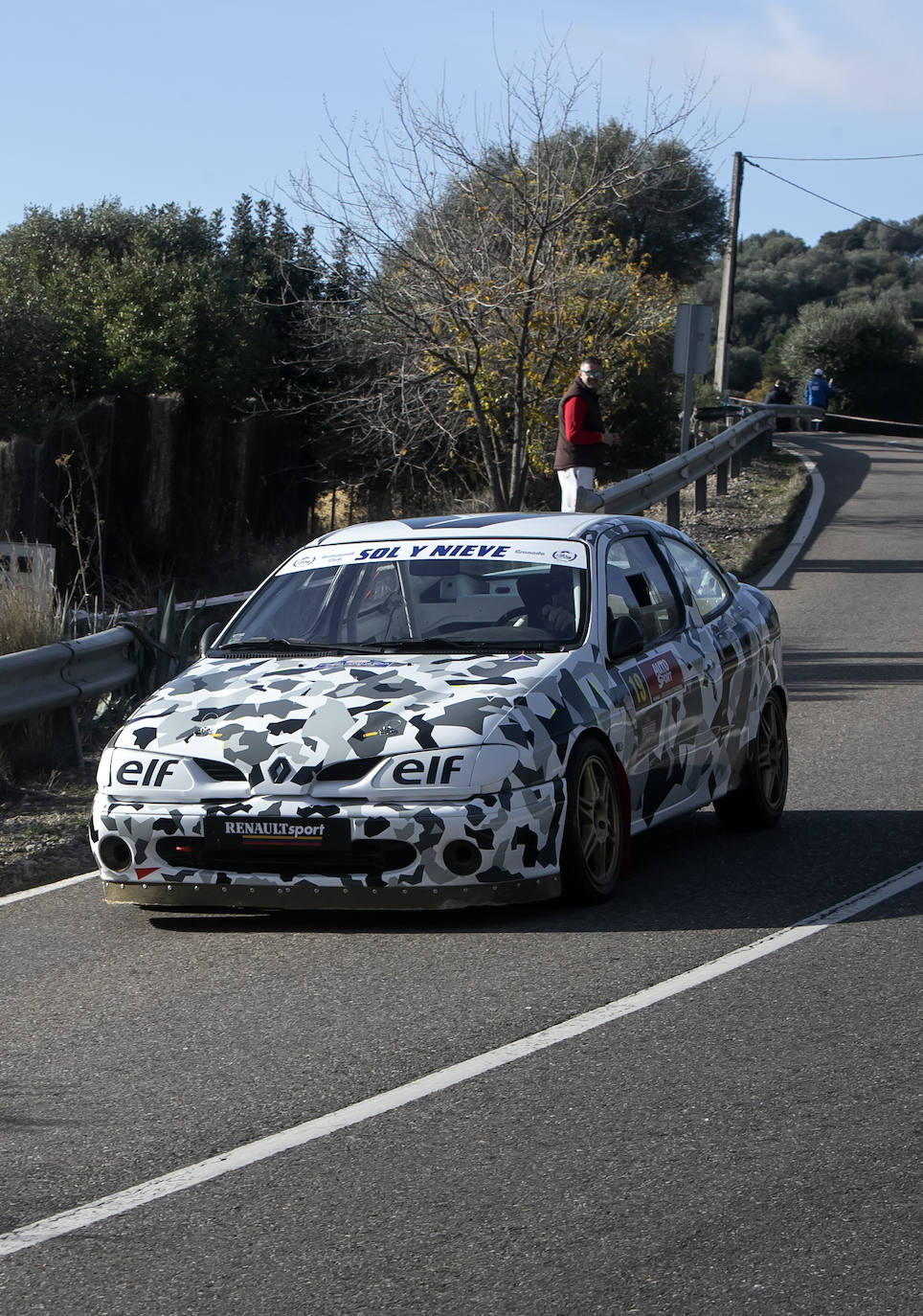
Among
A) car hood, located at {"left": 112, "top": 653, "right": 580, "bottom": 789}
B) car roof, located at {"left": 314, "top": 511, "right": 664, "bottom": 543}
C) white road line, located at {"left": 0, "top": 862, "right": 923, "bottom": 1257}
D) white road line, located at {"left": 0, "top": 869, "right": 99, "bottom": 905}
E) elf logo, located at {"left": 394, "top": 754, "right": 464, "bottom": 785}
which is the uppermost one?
car roof, located at {"left": 314, "top": 511, "right": 664, "bottom": 543}

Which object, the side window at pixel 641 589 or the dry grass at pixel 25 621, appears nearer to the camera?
the side window at pixel 641 589

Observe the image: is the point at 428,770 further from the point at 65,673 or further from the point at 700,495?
the point at 700,495

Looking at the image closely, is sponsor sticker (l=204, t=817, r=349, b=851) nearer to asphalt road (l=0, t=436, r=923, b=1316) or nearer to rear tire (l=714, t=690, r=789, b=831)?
asphalt road (l=0, t=436, r=923, b=1316)

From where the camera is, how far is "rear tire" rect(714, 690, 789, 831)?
862 cm

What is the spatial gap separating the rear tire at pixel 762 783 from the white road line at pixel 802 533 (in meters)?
9.53

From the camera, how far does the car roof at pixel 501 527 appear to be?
820cm

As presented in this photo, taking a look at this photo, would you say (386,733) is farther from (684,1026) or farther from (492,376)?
(492,376)

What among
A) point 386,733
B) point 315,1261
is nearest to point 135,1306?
point 315,1261

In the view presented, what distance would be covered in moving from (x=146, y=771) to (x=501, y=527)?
2.26 meters

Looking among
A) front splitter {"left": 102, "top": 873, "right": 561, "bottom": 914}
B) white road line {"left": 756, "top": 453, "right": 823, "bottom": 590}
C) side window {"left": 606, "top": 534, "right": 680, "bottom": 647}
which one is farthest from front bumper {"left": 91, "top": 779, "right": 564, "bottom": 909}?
white road line {"left": 756, "top": 453, "right": 823, "bottom": 590}

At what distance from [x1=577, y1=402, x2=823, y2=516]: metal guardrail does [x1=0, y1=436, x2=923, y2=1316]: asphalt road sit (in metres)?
7.31

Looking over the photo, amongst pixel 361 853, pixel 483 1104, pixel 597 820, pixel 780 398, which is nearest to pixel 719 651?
pixel 597 820

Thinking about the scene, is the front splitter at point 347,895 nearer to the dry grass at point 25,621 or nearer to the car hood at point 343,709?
the car hood at point 343,709

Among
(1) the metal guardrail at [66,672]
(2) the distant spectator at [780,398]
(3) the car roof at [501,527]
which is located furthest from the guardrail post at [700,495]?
(2) the distant spectator at [780,398]
